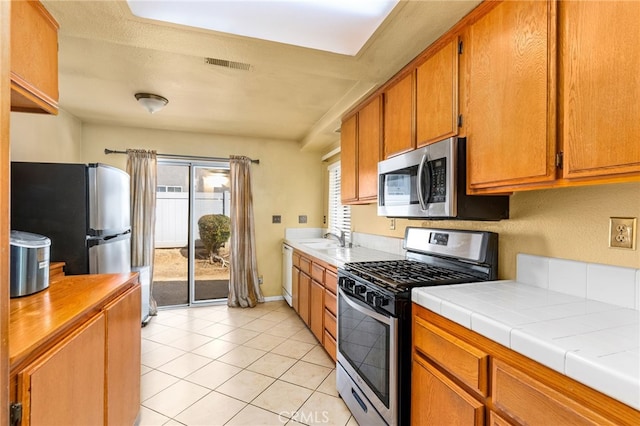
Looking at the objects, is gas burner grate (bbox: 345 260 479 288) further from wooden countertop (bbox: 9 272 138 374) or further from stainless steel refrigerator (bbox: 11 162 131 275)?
stainless steel refrigerator (bbox: 11 162 131 275)

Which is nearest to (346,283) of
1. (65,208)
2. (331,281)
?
(331,281)

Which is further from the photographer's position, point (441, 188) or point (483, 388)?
point (441, 188)

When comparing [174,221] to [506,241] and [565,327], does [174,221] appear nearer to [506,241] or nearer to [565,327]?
[506,241]

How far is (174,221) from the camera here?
4.18 metres

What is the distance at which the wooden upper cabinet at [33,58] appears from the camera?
3.75 ft

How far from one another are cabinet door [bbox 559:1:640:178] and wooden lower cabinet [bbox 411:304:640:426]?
0.68m

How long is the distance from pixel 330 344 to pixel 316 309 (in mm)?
422

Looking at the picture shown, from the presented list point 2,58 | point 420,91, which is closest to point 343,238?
point 420,91

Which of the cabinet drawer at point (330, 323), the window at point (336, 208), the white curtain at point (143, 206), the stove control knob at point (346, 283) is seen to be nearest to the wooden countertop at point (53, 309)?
the stove control knob at point (346, 283)

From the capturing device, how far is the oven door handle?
154cm

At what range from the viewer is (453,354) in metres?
1.21

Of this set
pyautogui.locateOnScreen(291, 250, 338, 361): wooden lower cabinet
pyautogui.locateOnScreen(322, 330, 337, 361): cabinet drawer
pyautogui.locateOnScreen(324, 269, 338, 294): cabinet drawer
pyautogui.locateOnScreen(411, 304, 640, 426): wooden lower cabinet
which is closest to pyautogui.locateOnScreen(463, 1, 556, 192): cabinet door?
pyautogui.locateOnScreen(411, 304, 640, 426): wooden lower cabinet

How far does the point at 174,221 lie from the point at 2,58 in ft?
12.1

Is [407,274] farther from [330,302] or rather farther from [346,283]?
[330,302]
